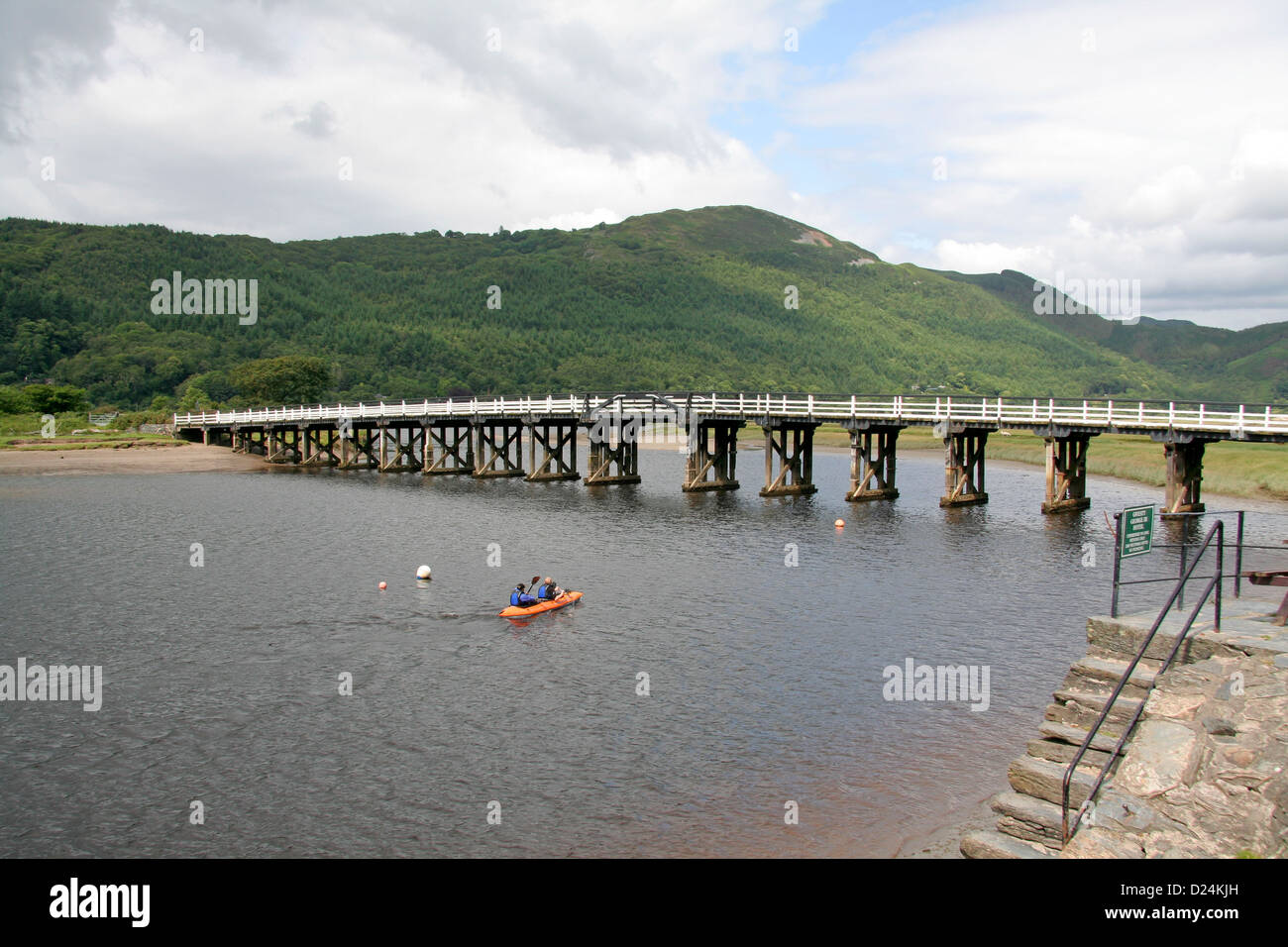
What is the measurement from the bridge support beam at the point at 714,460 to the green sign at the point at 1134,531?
41225 millimetres

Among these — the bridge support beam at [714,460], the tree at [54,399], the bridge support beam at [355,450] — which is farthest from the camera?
the tree at [54,399]

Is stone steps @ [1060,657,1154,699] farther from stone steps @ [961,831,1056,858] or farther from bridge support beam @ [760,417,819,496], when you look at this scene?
bridge support beam @ [760,417,819,496]

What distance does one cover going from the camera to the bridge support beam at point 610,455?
2411 inches

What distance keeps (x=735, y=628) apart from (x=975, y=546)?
15.7 meters

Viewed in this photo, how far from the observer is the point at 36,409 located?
106000 millimetres

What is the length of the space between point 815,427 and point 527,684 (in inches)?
1489

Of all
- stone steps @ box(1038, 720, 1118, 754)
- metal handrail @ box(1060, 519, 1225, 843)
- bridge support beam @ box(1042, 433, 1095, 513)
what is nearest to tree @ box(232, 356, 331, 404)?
bridge support beam @ box(1042, 433, 1095, 513)

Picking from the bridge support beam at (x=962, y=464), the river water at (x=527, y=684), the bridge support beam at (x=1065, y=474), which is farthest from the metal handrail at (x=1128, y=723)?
the bridge support beam at (x=962, y=464)

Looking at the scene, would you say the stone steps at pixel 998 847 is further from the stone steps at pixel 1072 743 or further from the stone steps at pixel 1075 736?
the stone steps at pixel 1075 736

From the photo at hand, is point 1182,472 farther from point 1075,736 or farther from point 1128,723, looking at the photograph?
point 1128,723

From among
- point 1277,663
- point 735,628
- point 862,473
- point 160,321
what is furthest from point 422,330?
point 1277,663

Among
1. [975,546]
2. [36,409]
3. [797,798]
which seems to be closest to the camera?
[797,798]
